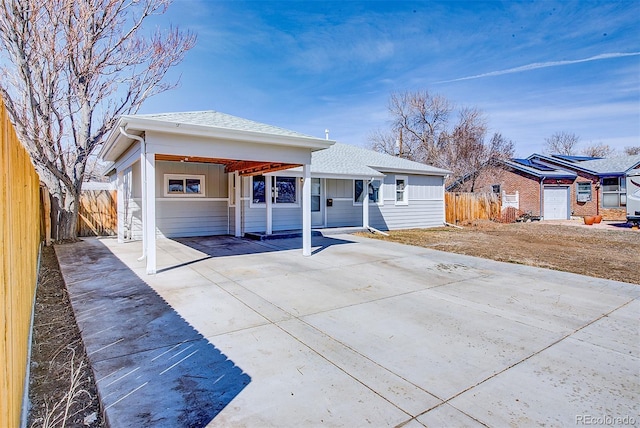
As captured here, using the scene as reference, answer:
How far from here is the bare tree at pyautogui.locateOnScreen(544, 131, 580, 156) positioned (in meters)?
40.8

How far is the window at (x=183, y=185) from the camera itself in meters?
11.4

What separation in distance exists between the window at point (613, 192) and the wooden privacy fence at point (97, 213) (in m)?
27.2

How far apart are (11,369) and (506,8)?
1447cm

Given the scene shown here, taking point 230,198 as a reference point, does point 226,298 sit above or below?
below

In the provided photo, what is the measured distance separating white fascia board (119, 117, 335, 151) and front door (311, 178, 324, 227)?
510 cm

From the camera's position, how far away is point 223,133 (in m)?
6.88

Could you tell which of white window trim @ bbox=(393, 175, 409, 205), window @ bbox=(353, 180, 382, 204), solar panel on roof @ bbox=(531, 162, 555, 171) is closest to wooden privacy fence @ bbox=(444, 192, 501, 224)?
white window trim @ bbox=(393, 175, 409, 205)

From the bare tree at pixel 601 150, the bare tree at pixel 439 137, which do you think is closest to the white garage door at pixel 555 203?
the bare tree at pixel 439 137

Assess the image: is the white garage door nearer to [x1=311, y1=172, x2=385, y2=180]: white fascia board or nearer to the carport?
[x1=311, y1=172, x2=385, y2=180]: white fascia board

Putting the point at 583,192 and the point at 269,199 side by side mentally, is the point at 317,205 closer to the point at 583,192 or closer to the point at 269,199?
the point at 269,199

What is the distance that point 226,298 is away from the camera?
16.4ft

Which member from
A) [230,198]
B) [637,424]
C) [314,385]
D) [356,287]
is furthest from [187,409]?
[230,198]

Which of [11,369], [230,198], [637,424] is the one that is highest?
[230,198]

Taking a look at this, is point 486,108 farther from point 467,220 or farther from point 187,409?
point 187,409
